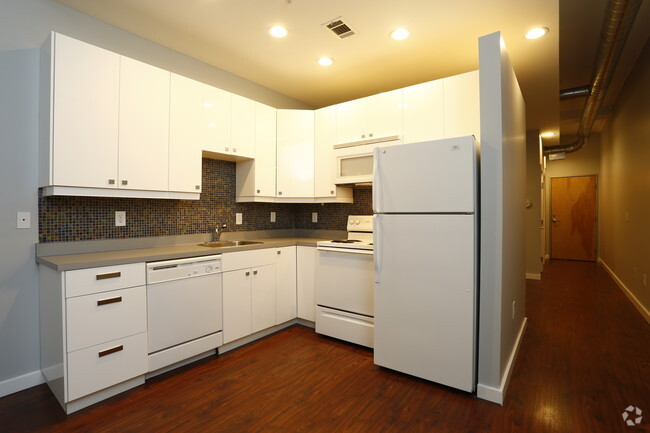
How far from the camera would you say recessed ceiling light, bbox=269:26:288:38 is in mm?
2648

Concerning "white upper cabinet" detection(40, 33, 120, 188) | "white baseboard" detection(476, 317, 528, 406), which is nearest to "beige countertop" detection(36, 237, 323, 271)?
"white upper cabinet" detection(40, 33, 120, 188)

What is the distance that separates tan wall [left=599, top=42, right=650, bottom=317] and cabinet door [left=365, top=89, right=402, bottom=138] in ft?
8.86

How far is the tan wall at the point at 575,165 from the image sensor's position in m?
7.50

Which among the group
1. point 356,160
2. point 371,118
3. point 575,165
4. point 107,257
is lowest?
point 107,257

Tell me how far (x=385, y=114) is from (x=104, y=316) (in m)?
2.78

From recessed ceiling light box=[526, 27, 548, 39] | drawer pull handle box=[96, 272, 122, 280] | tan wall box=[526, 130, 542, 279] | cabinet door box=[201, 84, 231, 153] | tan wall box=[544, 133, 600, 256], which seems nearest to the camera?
drawer pull handle box=[96, 272, 122, 280]

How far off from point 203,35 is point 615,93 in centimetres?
589

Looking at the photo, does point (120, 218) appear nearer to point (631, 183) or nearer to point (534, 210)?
point (631, 183)

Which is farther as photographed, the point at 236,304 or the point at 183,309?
the point at 236,304

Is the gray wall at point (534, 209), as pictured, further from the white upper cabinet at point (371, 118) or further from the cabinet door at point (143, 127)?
the cabinet door at point (143, 127)

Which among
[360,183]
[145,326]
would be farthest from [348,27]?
[145,326]

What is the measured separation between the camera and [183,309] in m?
2.49

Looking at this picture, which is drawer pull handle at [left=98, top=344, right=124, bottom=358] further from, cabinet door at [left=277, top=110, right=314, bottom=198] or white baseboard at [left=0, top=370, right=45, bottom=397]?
cabinet door at [left=277, top=110, right=314, bottom=198]

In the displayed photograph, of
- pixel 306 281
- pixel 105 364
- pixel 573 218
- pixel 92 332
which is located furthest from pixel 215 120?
pixel 573 218
